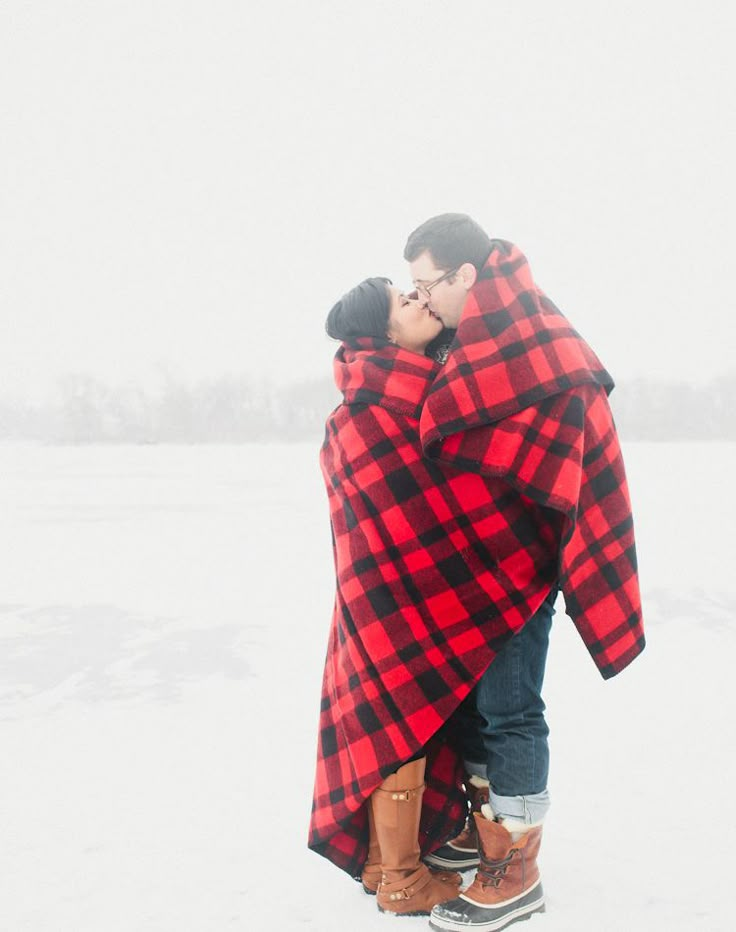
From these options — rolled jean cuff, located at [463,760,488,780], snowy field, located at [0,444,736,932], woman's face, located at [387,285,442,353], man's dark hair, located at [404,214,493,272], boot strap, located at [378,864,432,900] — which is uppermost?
man's dark hair, located at [404,214,493,272]

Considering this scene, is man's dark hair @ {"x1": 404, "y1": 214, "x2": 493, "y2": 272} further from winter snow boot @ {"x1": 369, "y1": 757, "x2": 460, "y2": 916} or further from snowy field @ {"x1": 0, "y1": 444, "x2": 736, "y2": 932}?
snowy field @ {"x1": 0, "y1": 444, "x2": 736, "y2": 932}

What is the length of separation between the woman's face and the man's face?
0.7 inches

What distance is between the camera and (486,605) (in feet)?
4.33

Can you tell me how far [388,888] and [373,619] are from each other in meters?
0.52

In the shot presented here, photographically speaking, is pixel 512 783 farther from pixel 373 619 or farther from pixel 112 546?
pixel 112 546

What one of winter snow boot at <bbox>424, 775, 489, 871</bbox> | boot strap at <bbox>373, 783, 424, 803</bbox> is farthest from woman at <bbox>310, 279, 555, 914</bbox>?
winter snow boot at <bbox>424, 775, 489, 871</bbox>

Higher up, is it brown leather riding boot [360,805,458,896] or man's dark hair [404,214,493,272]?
A: man's dark hair [404,214,493,272]

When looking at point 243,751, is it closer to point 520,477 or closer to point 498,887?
point 498,887

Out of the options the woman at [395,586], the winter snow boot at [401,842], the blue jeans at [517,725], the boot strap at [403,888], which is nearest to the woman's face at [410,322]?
the woman at [395,586]

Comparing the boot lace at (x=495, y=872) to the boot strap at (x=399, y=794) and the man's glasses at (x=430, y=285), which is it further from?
the man's glasses at (x=430, y=285)

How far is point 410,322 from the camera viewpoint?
137cm

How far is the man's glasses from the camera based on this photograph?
1.40 meters

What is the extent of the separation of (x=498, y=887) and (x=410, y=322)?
106 cm

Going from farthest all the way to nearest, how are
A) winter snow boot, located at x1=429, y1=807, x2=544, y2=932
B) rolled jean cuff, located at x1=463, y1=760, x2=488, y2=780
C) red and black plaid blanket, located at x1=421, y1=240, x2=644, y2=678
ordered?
rolled jean cuff, located at x1=463, y1=760, x2=488, y2=780, winter snow boot, located at x1=429, y1=807, x2=544, y2=932, red and black plaid blanket, located at x1=421, y1=240, x2=644, y2=678
